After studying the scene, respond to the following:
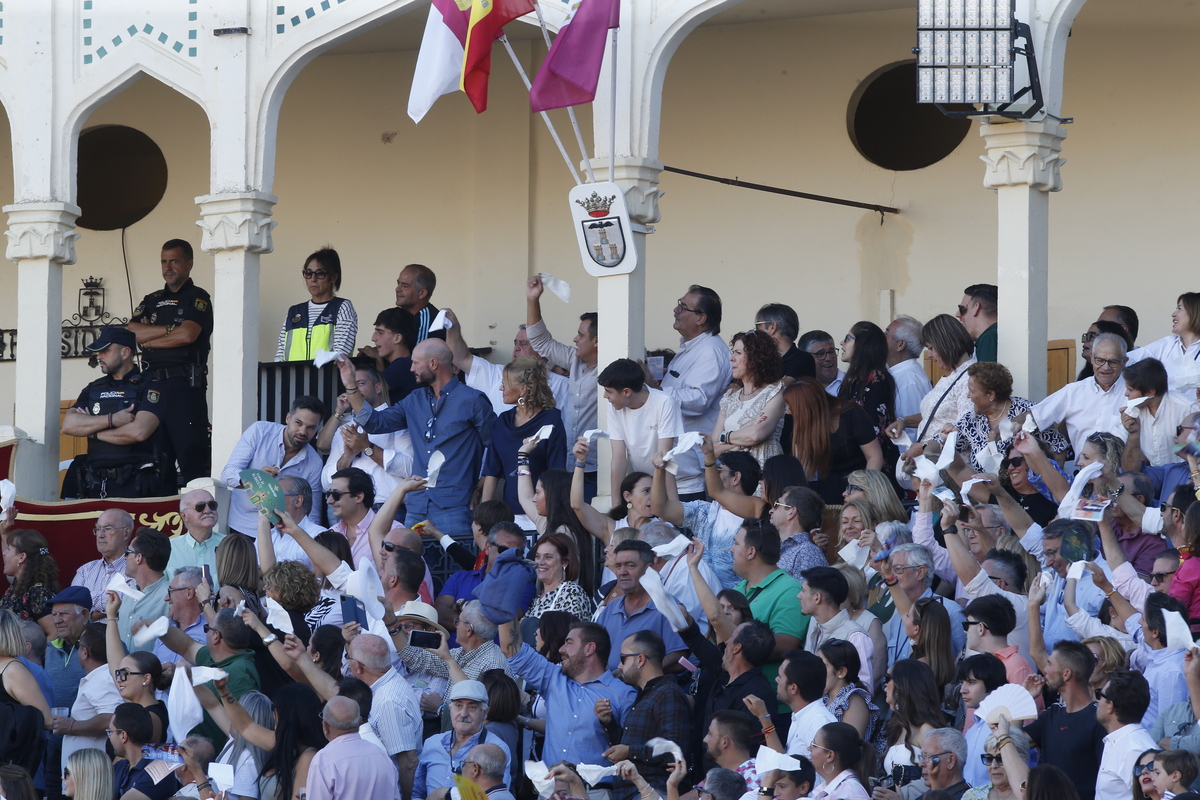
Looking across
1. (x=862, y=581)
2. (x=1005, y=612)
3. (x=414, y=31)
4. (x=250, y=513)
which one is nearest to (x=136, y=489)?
(x=250, y=513)

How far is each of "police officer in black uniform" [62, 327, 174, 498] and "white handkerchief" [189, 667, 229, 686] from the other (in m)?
3.94

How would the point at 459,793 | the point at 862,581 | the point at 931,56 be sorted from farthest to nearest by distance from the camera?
1. the point at 931,56
2. the point at 862,581
3. the point at 459,793

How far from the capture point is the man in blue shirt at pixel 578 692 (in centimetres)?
836

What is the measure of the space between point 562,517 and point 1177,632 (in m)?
3.65

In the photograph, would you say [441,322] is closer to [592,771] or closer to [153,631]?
[153,631]

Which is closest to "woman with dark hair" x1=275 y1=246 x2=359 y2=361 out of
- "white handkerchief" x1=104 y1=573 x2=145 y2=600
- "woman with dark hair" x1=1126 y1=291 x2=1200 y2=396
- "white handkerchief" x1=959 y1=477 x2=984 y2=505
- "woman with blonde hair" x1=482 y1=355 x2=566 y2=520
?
"woman with blonde hair" x1=482 y1=355 x2=566 y2=520

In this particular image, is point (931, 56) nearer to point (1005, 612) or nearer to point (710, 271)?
point (1005, 612)

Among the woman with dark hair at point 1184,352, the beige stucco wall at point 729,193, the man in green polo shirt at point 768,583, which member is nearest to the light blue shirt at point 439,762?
the man in green polo shirt at point 768,583

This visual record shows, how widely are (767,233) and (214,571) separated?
18.6 ft

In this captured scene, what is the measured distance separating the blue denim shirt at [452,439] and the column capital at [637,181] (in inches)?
59.4

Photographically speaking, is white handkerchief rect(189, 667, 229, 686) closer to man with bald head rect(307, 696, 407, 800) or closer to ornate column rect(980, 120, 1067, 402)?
man with bald head rect(307, 696, 407, 800)

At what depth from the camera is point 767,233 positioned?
14.5 metres

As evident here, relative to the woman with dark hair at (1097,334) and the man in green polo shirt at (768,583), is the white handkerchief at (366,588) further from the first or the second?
the woman with dark hair at (1097,334)

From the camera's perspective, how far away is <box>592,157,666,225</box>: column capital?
11523mm
